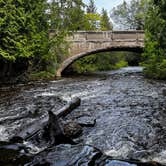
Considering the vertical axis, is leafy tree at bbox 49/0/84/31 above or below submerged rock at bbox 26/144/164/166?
above

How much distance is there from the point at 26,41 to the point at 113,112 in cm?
1350

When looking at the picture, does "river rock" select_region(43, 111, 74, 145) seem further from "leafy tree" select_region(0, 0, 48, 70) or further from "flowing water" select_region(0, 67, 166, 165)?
"leafy tree" select_region(0, 0, 48, 70)

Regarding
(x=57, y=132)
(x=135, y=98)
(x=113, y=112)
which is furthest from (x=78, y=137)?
(x=135, y=98)

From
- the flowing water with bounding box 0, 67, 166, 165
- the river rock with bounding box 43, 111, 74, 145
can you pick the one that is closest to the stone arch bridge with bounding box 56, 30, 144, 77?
the flowing water with bounding box 0, 67, 166, 165

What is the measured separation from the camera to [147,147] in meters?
7.48

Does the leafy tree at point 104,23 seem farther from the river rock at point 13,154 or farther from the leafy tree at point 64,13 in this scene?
the river rock at point 13,154

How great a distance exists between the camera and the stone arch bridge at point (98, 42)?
3025 cm

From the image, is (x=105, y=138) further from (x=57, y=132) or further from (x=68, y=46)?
(x=68, y=46)

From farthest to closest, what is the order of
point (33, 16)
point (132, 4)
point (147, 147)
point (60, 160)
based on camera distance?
point (132, 4) < point (33, 16) < point (147, 147) < point (60, 160)

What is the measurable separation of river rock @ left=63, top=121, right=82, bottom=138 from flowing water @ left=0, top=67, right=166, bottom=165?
191mm

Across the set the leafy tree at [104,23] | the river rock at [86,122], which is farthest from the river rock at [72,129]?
the leafy tree at [104,23]

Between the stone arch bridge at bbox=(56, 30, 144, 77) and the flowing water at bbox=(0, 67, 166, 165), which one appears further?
the stone arch bridge at bbox=(56, 30, 144, 77)

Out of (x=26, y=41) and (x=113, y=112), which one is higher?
(x=26, y=41)

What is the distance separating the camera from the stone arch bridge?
30250mm
